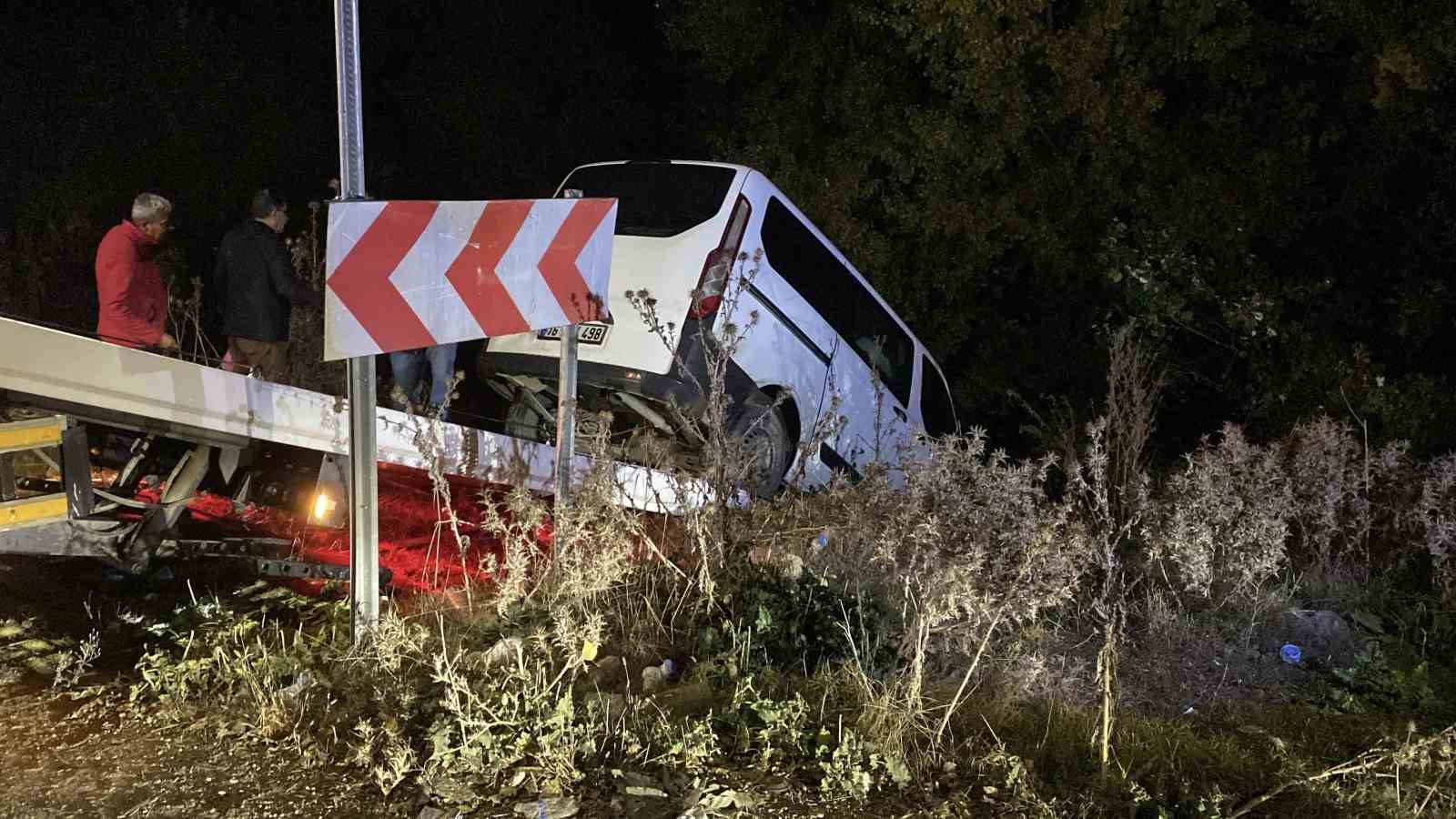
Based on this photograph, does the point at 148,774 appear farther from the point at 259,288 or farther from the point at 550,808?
the point at 259,288

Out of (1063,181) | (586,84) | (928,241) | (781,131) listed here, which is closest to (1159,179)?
(1063,181)

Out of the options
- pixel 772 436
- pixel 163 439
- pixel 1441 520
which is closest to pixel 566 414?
pixel 163 439

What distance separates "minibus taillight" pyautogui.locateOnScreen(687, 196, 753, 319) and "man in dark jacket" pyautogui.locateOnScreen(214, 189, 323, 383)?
7.18ft

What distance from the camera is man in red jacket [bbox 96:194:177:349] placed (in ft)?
20.9

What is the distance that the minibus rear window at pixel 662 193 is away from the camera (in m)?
6.74

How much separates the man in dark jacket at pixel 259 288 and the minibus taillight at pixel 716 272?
2188 mm

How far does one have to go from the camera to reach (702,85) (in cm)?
1370

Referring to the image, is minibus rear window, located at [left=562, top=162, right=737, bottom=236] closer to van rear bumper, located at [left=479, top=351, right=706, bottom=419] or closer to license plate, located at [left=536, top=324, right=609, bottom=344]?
license plate, located at [left=536, top=324, right=609, bottom=344]

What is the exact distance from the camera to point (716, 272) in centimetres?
648

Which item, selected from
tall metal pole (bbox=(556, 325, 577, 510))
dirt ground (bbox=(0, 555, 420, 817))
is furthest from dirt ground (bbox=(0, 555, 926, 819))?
tall metal pole (bbox=(556, 325, 577, 510))

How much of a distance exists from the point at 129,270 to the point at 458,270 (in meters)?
3.22

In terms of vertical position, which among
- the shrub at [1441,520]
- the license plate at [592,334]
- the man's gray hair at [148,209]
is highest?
the man's gray hair at [148,209]

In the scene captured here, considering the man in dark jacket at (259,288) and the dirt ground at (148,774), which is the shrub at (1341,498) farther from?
the man in dark jacket at (259,288)

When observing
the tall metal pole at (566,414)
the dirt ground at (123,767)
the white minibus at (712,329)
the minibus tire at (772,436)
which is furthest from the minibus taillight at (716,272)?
the dirt ground at (123,767)
